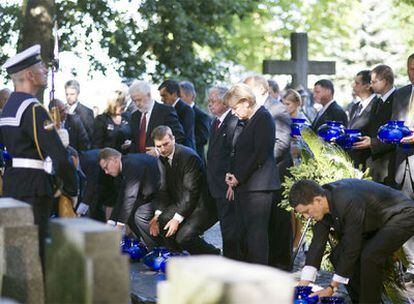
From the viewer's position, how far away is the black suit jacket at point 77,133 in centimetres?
1428

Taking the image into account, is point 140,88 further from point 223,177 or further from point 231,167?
point 231,167

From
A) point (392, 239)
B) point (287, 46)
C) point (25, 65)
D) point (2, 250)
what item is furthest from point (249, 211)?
point (287, 46)

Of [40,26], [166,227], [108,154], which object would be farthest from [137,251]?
[40,26]

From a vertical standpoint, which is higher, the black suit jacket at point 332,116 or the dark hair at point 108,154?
the black suit jacket at point 332,116

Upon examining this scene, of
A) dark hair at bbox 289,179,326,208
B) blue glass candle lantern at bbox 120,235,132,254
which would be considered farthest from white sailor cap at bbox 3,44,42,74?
blue glass candle lantern at bbox 120,235,132,254

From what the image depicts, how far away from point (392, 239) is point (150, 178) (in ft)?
13.8

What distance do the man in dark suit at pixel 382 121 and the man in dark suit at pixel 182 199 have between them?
1.80 meters

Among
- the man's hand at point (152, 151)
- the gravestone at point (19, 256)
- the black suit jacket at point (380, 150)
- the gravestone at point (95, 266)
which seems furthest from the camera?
the man's hand at point (152, 151)

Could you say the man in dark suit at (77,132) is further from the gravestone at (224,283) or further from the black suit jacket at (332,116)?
the gravestone at (224,283)

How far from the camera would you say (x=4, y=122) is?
7980mm

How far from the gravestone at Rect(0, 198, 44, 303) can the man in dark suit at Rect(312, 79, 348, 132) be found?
6.27 meters

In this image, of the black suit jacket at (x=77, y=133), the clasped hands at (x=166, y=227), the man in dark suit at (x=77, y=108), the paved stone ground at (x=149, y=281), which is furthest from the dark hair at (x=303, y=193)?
the man in dark suit at (x=77, y=108)

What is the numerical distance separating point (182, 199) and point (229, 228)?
0.69m

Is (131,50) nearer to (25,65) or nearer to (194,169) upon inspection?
(194,169)
